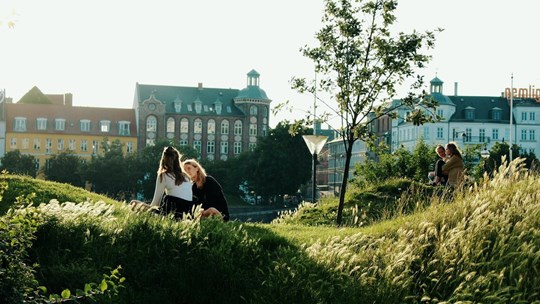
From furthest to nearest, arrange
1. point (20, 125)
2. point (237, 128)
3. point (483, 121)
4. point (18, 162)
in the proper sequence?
point (237, 128)
point (20, 125)
point (483, 121)
point (18, 162)

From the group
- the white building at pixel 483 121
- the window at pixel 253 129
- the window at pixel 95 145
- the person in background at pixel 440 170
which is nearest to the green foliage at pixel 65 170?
the window at pixel 95 145

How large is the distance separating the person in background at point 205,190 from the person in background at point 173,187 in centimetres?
59

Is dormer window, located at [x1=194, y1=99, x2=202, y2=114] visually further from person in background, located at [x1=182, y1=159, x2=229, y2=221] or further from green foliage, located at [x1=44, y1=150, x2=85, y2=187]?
person in background, located at [x1=182, y1=159, x2=229, y2=221]

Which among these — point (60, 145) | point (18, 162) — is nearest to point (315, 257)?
point (18, 162)

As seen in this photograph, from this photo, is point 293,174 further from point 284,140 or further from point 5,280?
point 5,280

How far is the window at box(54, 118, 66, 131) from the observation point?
425 ft

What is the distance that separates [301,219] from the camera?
24156 mm

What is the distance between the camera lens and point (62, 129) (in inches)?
5113

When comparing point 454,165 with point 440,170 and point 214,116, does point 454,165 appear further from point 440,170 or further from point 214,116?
point 214,116

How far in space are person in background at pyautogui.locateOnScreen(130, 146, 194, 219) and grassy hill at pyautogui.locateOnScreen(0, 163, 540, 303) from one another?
5.44 feet

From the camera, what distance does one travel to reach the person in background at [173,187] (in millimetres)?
14594

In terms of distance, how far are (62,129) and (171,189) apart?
11800 centimetres

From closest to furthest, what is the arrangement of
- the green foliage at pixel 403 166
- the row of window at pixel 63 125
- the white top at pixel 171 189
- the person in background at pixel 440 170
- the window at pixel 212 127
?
the white top at pixel 171 189 → the person in background at pixel 440 170 → the green foliage at pixel 403 166 → the row of window at pixel 63 125 → the window at pixel 212 127

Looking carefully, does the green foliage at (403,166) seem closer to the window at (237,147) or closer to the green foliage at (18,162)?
the green foliage at (18,162)
